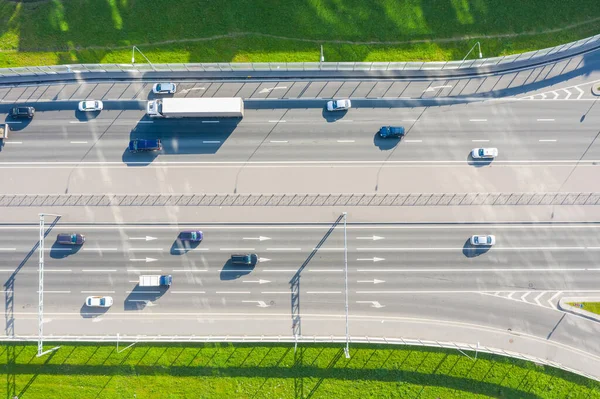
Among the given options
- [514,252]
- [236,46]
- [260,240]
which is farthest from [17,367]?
[514,252]

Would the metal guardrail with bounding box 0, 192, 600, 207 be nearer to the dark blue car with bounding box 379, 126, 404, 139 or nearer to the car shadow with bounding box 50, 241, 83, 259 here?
the car shadow with bounding box 50, 241, 83, 259

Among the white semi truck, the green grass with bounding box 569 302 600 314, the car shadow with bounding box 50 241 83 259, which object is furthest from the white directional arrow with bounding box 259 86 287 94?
the green grass with bounding box 569 302 600 314

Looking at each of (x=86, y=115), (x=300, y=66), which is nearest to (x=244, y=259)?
(x=300, y=66)

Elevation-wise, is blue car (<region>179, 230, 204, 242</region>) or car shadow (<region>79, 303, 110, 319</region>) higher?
blue car (<region>179, 230, 204, 242</region>)

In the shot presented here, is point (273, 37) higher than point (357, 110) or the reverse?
higher

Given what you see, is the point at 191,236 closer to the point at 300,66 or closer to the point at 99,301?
the point at 99,301

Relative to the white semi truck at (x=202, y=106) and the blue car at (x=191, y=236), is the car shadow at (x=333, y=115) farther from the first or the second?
the blue car at (x=191, y=236)

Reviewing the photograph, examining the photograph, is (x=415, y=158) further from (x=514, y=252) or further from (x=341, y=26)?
(x=341, y=26)
